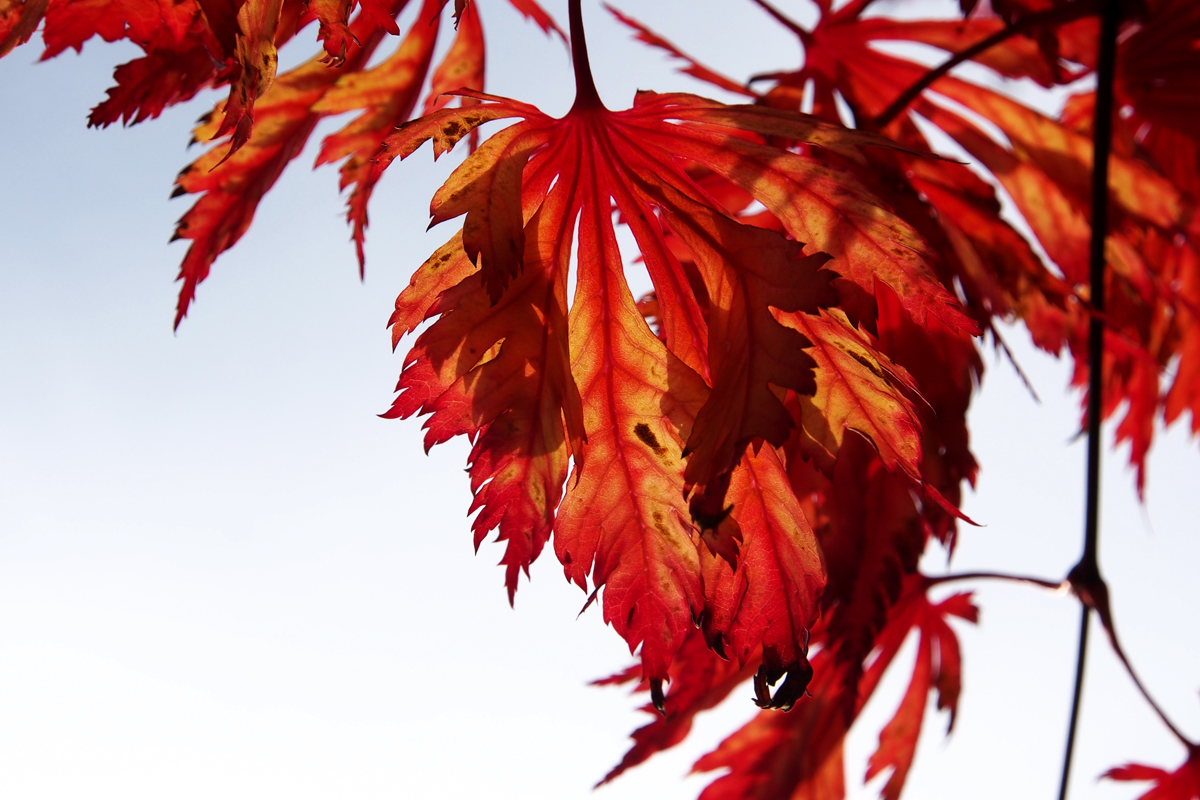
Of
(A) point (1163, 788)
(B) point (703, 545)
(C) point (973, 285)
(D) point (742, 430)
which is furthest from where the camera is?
(A) point (1163, 788)

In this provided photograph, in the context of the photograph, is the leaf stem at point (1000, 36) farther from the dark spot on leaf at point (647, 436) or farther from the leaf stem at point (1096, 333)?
the dark spot on leaf at point (647, 436)

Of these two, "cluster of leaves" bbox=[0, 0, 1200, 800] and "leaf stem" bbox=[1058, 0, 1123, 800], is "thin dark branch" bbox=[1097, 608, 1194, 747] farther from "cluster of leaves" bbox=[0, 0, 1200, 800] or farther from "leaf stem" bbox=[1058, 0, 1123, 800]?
"cluster of leaves" bbox=[0, 0, 1200, 800]

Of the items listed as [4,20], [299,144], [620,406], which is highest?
[299,144]

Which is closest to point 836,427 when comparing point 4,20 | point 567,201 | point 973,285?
point 567,201

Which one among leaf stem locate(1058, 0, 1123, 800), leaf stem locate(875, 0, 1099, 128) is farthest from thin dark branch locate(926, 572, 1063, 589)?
leaf stem locate(875, 0, 1099, 128)

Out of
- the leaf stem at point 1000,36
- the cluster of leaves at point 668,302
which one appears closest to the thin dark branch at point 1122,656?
the cluster of leaves at point 668,302

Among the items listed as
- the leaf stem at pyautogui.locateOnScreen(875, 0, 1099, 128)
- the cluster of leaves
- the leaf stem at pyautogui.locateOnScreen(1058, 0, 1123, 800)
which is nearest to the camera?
the cluster of leaves

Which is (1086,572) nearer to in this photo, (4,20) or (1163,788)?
(1163,788)

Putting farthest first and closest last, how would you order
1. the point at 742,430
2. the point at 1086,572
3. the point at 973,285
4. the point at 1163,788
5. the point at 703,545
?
the point at 1163,788, the point at 1086,572, the point at 973,285, the point at 703,545, the point at 742,430
